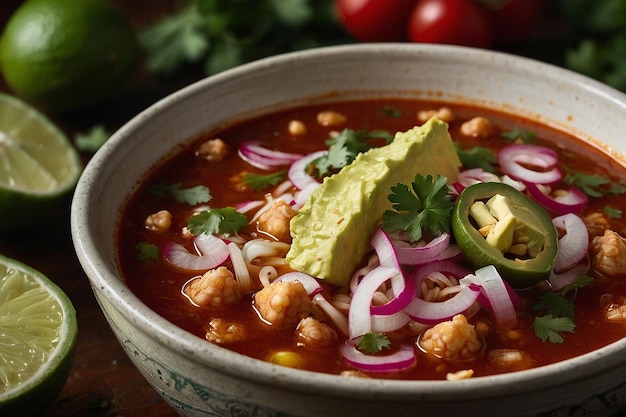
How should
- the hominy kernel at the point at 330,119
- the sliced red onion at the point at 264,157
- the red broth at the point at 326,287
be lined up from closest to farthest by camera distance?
1. the red broth at the point at 326,287
2. the sliced red onion at the point at 264,157
3. the hominy kernel at the point at 330,119

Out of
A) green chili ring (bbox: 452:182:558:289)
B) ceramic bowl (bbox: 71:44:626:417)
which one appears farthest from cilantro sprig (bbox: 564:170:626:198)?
green chili ring (bbox: 452:182:558:289)

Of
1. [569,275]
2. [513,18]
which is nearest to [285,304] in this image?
[569,275]

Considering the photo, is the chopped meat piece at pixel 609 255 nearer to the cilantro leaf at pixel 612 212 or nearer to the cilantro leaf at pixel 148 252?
the cilantro leaf at pixel 612 212

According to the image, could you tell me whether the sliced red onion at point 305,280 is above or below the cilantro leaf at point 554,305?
below

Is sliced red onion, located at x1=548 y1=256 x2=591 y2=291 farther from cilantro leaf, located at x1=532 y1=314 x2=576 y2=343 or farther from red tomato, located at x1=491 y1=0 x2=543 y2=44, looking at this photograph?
red tomato, located at x1=491 y1=0 x2=543 y2=44

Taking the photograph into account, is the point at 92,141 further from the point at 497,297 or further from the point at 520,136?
the point at 497,297

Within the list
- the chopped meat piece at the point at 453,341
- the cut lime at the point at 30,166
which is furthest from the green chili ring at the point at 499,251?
the cut lime at the point at 30,166
